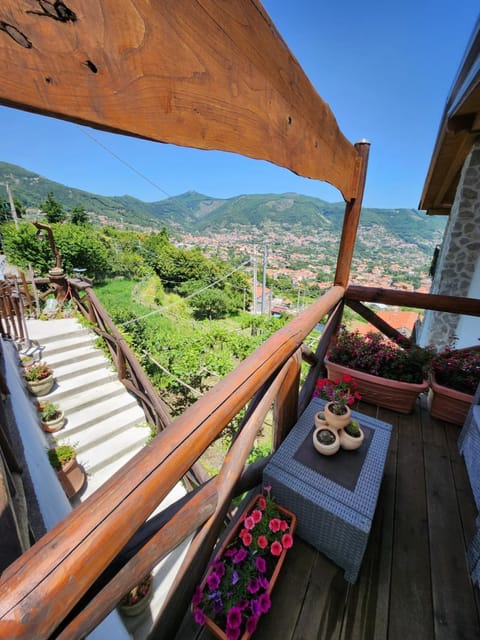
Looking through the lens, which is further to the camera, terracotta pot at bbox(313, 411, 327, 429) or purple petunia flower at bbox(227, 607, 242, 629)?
terracotta pot at bbox(313, 411, 327, 429)

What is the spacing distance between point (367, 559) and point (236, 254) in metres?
28.1

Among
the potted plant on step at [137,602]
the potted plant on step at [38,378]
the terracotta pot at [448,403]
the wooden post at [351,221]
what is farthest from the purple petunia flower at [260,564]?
the potted plant on step at [38,378]

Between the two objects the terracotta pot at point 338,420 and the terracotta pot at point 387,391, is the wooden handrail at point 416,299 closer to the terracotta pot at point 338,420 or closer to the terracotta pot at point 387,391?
the terracotta pot at point 387,391

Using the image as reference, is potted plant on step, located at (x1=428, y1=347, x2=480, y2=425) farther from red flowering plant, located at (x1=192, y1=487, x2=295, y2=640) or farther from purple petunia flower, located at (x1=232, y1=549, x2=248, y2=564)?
purple petunia flower, located at (x1=232, y1=549, x2=248, y2=564)

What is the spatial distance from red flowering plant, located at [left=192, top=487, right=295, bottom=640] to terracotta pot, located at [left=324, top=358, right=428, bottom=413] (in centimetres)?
118

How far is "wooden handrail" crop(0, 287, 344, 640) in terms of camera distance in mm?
377

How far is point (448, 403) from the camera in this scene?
72.7 inches

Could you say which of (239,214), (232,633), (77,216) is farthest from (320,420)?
(239,214)

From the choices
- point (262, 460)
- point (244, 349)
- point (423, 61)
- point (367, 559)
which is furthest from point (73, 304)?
point (423, 61)

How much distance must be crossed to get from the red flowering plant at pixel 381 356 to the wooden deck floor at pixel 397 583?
0.69 meters

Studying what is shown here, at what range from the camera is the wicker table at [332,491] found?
103cm

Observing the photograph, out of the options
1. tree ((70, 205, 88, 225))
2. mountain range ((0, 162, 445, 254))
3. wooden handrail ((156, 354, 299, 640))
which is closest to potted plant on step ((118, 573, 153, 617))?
wooden handrail ((156, 354, 299, 640))

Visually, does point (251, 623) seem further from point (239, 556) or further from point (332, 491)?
point (332, 491)

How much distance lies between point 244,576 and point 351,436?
26.7 inches
